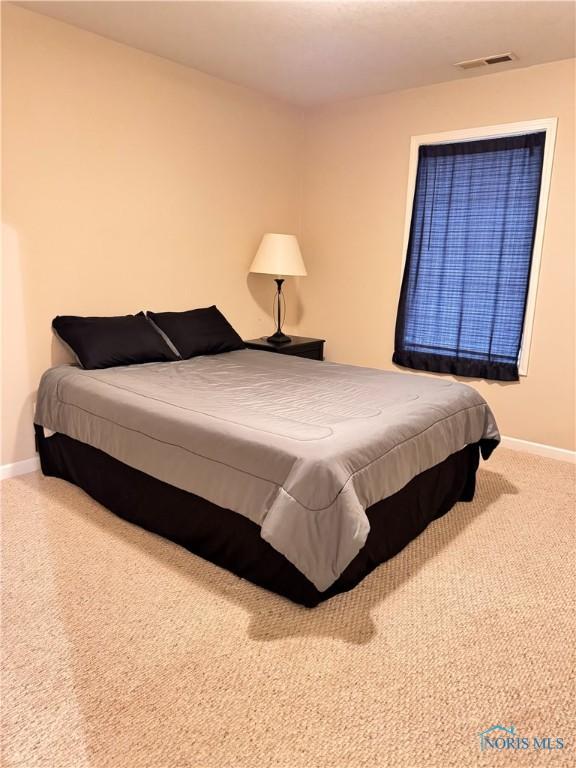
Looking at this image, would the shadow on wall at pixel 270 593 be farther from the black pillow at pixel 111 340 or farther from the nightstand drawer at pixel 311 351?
the nightstand drawer at pixel 311 351

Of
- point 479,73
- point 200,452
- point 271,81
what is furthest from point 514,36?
point 200,452

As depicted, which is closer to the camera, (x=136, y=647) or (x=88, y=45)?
(x=136, y=647)

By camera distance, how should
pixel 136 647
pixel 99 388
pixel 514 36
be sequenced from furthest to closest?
1. pixel 514 36
2. pixel 99 388
3. pixel 136 647

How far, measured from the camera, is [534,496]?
3.12 metres

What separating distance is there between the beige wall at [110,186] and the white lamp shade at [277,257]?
0.69 feet

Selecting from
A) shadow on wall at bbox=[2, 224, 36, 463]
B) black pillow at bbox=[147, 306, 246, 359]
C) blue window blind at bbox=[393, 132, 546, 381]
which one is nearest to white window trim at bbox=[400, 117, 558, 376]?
blue window blind at bbox=[393, 132, 546, 381]

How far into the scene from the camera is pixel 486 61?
3.38 meters

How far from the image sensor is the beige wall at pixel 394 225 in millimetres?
3514

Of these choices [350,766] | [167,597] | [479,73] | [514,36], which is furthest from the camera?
[479,73]

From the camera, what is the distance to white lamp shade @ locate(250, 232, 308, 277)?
4219 millimetres

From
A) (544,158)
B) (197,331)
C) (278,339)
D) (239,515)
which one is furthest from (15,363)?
(544,158)

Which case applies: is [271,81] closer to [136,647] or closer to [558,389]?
[558,389]

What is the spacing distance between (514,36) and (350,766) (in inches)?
137

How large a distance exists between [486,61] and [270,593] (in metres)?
3.32
